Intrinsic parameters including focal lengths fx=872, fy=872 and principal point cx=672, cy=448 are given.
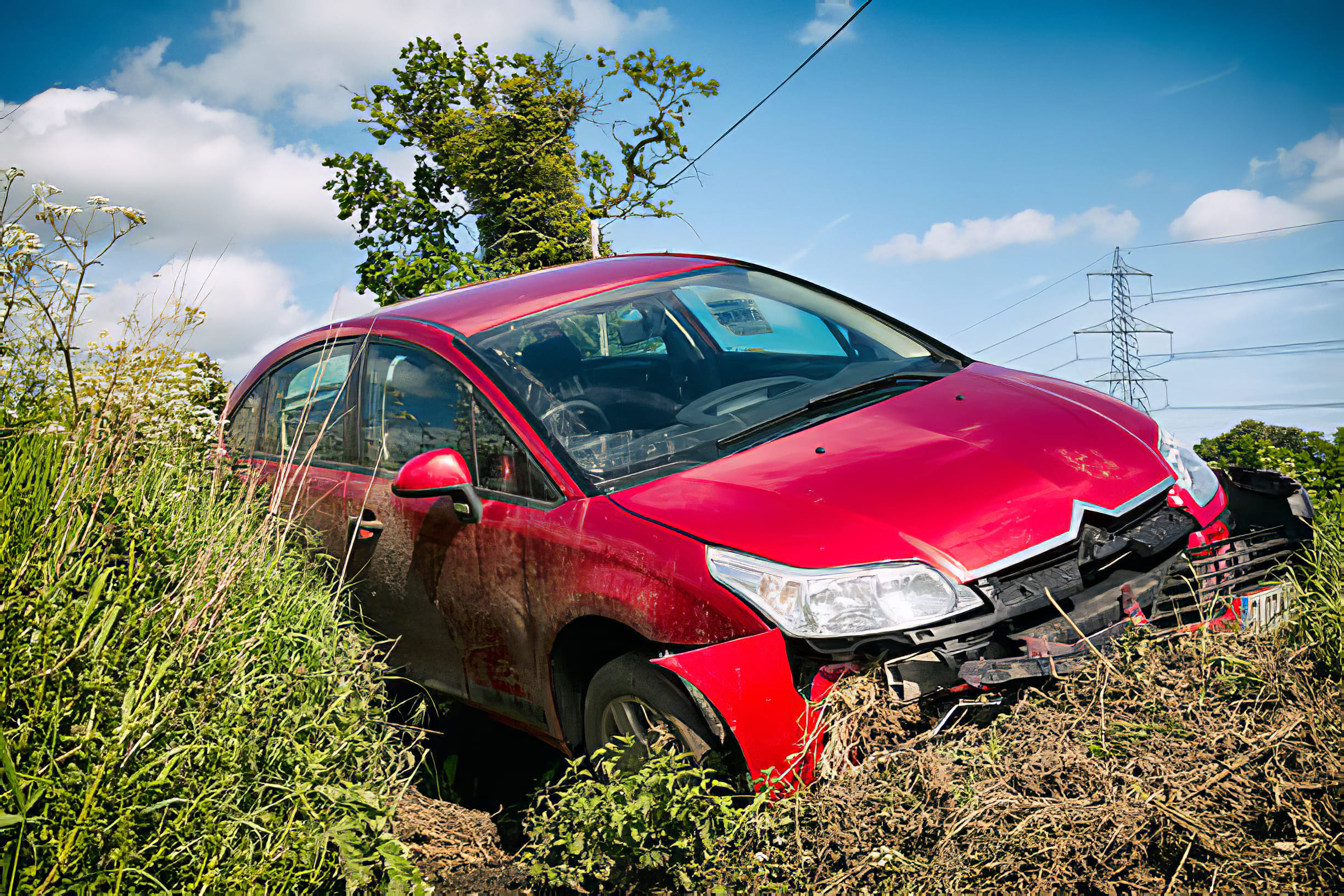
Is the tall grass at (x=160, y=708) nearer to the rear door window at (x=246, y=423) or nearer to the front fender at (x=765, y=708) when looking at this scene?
the front fender at (x=765, y=708)

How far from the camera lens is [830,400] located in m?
3.18

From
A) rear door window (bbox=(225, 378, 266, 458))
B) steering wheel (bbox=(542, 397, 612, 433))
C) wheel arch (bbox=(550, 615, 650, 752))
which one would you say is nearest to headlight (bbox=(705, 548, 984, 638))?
wheel arch (bbox=(550, 615, 650, 752))

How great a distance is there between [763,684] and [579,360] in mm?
1672

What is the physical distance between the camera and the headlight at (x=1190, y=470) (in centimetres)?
290

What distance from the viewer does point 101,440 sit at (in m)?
3.08

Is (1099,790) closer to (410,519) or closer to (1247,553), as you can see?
(1247,553)

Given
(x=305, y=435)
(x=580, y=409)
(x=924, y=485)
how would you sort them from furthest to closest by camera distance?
(x=305, y=435) → (x=580, y=409) → (x=924, y=485)

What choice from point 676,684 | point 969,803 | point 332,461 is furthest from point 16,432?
point 969,803

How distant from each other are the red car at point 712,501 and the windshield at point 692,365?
0.6 inches

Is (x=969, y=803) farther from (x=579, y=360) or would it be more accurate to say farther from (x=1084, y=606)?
(x=579, y=360)

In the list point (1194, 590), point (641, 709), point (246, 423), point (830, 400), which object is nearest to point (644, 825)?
point (641, 709)

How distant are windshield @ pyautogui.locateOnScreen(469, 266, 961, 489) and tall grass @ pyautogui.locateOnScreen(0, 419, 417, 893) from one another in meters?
1.24

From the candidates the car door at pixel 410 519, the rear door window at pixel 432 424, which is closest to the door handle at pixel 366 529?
the car door at pixel 410 519

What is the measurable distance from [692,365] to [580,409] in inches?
29.6
